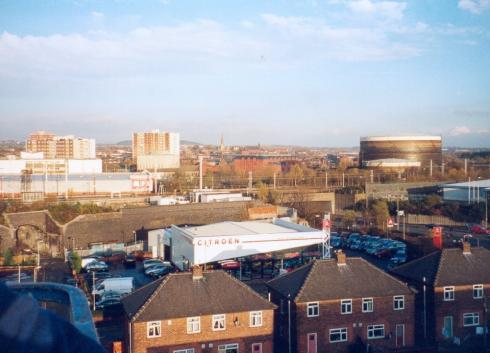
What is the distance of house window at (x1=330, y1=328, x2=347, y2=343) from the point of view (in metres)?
6.11

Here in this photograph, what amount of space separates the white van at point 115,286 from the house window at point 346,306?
138 inches

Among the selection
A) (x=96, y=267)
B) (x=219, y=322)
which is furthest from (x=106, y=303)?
(x=219, y=322)

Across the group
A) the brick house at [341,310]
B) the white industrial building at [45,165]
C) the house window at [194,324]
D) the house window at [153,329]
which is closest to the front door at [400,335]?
the brick house at [341,310]

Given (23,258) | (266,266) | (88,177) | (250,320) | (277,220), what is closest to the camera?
(250,320)

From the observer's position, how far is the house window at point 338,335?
611 cm

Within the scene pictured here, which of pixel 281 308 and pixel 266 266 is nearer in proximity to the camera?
pixel 281 308

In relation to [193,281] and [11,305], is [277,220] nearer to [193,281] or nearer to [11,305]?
[193,281]

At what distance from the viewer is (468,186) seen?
1731 cm

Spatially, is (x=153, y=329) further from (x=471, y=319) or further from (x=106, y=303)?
(x=471, y=319)

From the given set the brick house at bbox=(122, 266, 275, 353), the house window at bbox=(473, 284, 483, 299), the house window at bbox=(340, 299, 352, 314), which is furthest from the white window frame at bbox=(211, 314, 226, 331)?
the house window at bbox=(473, 284, 483, 299)

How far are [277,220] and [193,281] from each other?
20.1 ft

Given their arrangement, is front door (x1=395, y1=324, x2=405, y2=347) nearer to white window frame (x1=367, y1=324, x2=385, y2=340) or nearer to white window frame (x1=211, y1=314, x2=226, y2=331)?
white window frame (x1=367, y1=324, x2=385, y2=340)

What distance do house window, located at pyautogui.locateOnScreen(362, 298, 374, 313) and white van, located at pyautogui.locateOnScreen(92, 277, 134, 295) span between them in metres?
3.69

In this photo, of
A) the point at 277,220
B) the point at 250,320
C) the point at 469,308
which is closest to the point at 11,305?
the point at 250,320
